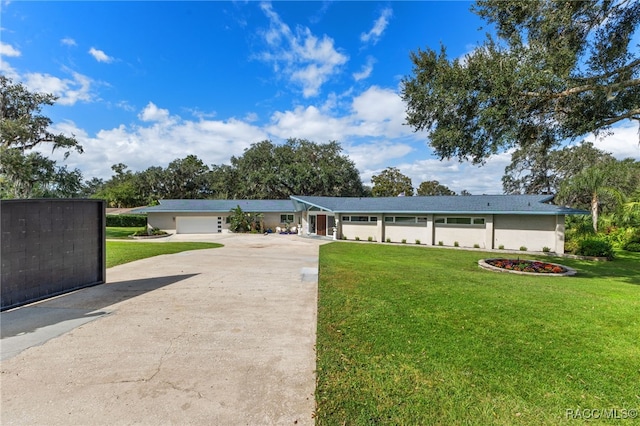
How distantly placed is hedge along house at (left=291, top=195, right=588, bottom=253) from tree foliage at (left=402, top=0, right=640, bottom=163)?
9.14 meters

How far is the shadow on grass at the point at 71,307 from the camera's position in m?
4.98

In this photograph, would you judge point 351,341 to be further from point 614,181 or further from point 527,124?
point 614,181

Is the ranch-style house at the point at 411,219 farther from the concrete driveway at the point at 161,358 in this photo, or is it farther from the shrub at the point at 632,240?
the concrete driveway at the point at 161,358

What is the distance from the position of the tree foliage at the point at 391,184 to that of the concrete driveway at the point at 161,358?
4849 cm

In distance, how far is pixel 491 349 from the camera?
4.07 meters

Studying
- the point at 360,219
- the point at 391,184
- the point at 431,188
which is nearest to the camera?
the point at 360,219

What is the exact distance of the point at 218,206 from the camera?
97.1ft

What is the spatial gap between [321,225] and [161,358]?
22241 mm

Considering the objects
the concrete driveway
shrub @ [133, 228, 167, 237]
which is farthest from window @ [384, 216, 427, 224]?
shrub @ [133, 228, 167, 237]

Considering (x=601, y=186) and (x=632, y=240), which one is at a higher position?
(x=601, y=186)

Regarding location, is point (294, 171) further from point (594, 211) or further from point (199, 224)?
point (594, 211)

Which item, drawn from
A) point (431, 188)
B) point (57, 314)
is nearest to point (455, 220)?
point (57, 314)

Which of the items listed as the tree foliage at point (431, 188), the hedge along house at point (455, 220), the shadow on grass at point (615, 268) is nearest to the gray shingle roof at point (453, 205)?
the hedge along house at point (455, 220)

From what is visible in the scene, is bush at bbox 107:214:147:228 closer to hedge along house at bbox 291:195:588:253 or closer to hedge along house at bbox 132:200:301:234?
hedge along house at bbox 132:200:301:234
